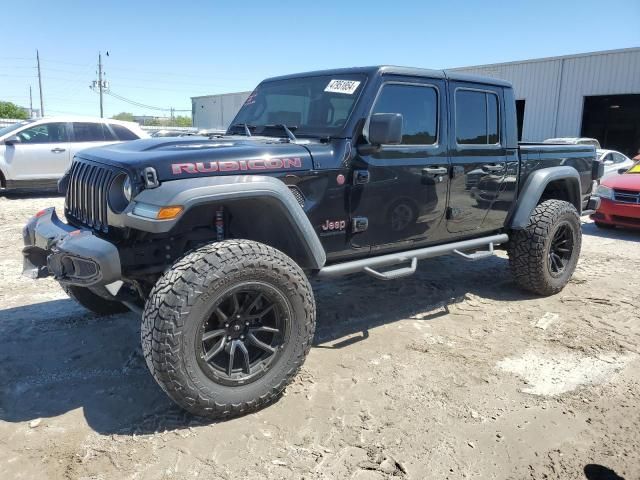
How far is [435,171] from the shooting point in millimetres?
3891

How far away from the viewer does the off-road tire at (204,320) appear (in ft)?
8.48

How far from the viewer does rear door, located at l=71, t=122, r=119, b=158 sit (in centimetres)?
A: 1061

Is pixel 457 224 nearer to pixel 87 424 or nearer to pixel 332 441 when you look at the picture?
pixel 332 441

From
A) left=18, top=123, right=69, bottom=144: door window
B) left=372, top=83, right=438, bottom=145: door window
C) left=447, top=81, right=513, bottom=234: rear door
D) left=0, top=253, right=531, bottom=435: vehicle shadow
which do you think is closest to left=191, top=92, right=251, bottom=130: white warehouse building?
left=18, top=123, right=69, bottom=144: door window

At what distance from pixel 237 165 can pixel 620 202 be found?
7833 millimetres

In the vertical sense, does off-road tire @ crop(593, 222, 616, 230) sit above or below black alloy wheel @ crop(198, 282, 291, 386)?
below

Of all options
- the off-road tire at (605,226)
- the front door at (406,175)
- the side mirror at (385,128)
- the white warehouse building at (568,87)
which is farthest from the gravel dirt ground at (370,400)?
the white warehouse building at (568,87)

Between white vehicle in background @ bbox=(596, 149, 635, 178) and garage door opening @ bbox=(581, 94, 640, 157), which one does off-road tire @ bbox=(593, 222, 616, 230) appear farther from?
garage door opening @ bbox=(581, 94, 640, 157)

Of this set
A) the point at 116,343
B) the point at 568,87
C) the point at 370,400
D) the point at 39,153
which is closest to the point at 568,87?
the point at 568,87

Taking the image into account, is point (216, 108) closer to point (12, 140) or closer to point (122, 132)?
point (122, 132)

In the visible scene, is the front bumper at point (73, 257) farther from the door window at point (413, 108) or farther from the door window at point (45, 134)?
the door window at point (45, 134)

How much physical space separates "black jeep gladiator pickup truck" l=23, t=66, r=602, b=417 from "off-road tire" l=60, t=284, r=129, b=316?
0.01 m

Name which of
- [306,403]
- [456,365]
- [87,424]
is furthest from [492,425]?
[87,424]

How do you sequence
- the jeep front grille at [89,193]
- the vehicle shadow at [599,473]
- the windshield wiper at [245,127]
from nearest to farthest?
A: the vehicle shadow at [599,473] < the jeep front grille at [89,193] < the windshield wiper at [245,127]
